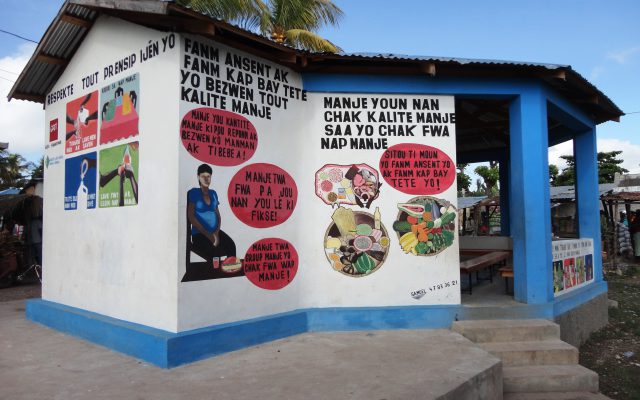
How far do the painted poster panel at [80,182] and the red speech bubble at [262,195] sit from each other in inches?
82.1

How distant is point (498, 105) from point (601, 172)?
105ft

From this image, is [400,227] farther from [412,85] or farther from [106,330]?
[106,330]

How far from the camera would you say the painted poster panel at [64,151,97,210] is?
244 inches

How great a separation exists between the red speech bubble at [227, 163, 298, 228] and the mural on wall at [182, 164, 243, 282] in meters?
0.29

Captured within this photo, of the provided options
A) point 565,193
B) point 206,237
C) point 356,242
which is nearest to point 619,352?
point 356,242

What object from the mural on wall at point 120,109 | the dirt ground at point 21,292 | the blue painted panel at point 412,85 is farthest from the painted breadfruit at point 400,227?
the dirt ground at point 21,292

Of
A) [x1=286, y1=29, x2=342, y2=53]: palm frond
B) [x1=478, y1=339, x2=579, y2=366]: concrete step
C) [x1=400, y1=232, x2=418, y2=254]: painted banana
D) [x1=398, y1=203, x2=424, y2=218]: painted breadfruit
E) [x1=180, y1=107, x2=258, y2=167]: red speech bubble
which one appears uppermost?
[x1=286, y1=29, x2=342, y2=53]: palm frond

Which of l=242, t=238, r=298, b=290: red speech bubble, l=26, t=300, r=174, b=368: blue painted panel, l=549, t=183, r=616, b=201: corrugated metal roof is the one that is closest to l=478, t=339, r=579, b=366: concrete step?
l=242, t=238, r=298, b=290: red speech bubble

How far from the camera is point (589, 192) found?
904 cm

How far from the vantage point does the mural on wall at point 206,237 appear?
5.05 m

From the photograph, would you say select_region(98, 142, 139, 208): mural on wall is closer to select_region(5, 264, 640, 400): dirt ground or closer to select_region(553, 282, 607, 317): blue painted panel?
select_region(553, 282, 607, 317): blue painted panel

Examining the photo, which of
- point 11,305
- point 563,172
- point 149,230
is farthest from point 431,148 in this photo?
point 563,172

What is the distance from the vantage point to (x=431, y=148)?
6461 millimetres

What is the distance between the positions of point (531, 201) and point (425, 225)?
4.91 ft
